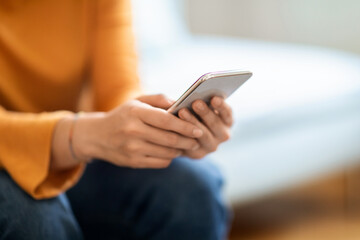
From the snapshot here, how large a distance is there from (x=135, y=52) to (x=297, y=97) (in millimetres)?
460

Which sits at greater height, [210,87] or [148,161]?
[210,87]

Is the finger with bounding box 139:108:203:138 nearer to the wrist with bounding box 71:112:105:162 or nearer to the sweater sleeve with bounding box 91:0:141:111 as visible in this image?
the wrist with bounding box 71:112:105:162

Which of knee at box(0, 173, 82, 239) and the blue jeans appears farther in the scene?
the blue jeans

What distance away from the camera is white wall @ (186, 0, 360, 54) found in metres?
1.60

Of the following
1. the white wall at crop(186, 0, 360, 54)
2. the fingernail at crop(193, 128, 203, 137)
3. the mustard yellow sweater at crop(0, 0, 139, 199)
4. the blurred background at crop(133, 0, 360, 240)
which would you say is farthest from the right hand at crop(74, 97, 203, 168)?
the white wall at crop(186, 0, 360, 54)

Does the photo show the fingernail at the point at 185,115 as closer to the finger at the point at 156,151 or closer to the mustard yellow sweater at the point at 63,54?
the finger at the point at 156,151

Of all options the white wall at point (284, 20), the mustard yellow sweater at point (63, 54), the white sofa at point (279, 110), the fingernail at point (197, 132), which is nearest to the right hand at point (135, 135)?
the fingernail at point (197, 132)

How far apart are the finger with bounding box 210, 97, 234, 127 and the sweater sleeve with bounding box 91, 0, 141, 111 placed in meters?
0.19

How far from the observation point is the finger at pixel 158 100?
1.73ft

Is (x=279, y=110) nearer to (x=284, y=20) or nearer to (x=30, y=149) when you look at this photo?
(x=30, y=149)

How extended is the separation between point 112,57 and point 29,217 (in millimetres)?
303

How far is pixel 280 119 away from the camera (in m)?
1.01

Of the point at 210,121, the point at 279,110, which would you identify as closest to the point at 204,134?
→ the point at 210,121

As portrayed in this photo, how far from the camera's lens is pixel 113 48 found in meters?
0.71
